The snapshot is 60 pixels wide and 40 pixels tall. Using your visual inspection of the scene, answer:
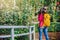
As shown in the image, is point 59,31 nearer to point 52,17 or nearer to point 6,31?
point 52,17

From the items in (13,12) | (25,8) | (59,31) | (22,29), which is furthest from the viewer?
(59,31)

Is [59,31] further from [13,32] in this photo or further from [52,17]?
[13,32]

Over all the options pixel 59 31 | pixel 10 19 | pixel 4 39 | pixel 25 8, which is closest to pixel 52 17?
pixel 59 31

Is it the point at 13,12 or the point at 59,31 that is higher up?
the point at 13,12

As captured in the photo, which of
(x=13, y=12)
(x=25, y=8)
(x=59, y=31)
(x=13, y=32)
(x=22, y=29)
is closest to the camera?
(x=13, y=32)

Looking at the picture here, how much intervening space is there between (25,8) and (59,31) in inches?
269

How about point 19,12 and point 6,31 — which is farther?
point 19,12

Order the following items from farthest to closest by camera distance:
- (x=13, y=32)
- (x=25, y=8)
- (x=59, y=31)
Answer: (x=59, y=31)
(x=25, y=8)
(x=13, y=32)

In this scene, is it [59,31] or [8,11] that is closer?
[8,11]

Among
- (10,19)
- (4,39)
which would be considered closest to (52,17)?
(10,19)

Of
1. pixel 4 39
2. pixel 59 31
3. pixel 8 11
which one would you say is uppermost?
pixel 8 11

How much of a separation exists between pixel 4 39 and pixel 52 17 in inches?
384

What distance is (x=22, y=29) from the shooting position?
9094 mm

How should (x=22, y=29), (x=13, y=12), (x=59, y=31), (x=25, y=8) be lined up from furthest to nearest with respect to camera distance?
(x=59, y=31) < (x=25, y=8) < (x=13, y=12) < (x=22, y=29)
